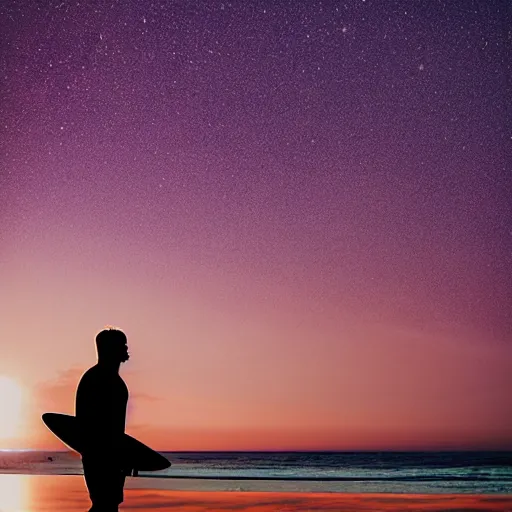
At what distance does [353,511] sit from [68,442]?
6298 millimetres

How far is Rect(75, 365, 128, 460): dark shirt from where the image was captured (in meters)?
3.61

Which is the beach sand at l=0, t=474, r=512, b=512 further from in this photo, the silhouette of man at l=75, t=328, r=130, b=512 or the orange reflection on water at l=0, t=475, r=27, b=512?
the silhouette of man at l=75, t=328, r=130, b=512

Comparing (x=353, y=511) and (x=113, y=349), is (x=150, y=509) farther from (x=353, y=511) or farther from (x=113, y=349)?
(x=113, y=349)

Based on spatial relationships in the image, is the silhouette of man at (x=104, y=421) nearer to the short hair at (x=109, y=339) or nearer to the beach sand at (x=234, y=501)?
the short hair at (x=109, y=339)

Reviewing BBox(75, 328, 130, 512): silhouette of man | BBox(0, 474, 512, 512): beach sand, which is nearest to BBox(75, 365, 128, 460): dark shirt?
BBox(75, 328, 130, 512): silhouette of man

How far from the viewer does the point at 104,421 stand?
3.61 metres

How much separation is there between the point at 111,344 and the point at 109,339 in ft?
0.07

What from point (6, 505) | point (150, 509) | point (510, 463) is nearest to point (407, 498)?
point (150, 509)

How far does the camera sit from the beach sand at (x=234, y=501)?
31.6 ft

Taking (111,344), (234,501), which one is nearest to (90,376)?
(111,344)

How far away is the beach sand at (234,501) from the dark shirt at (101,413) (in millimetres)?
5730

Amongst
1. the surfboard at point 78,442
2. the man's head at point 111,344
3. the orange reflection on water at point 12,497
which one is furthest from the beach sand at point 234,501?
the man's head at point 111,344

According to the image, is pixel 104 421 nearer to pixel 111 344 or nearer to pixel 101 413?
pixel 101 413

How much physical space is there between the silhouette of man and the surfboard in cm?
3
